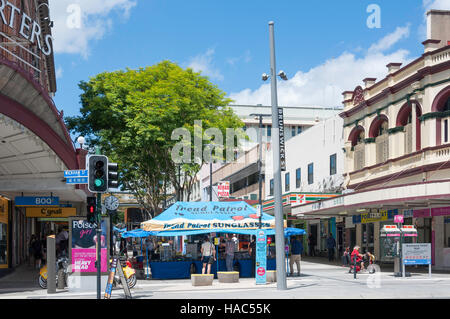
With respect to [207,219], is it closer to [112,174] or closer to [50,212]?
[50,212]

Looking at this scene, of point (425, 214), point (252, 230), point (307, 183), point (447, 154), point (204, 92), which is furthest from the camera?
point (307, 183)

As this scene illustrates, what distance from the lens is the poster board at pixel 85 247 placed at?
20406 millimetres

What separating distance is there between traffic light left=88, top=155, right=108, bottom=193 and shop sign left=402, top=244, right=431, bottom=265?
1484 centimetres

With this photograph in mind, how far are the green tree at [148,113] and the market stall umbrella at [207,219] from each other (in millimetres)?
6935

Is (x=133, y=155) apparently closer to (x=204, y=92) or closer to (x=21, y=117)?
(x=204, y=92)

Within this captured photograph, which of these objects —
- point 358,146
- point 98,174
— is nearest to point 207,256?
point 98,174

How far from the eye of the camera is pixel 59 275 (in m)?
20.9

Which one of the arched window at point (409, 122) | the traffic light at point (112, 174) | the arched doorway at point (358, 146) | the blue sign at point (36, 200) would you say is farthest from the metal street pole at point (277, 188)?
the arched doorway at point (358, 146)

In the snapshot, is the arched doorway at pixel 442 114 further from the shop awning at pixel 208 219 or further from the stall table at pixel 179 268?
the stall table at pixel 179 268

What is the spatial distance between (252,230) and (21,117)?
11.9 metres

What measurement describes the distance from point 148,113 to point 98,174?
695 inches

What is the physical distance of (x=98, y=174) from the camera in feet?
52.0

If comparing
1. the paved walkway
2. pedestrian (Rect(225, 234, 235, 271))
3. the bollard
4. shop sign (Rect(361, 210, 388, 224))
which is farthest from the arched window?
the bollard
